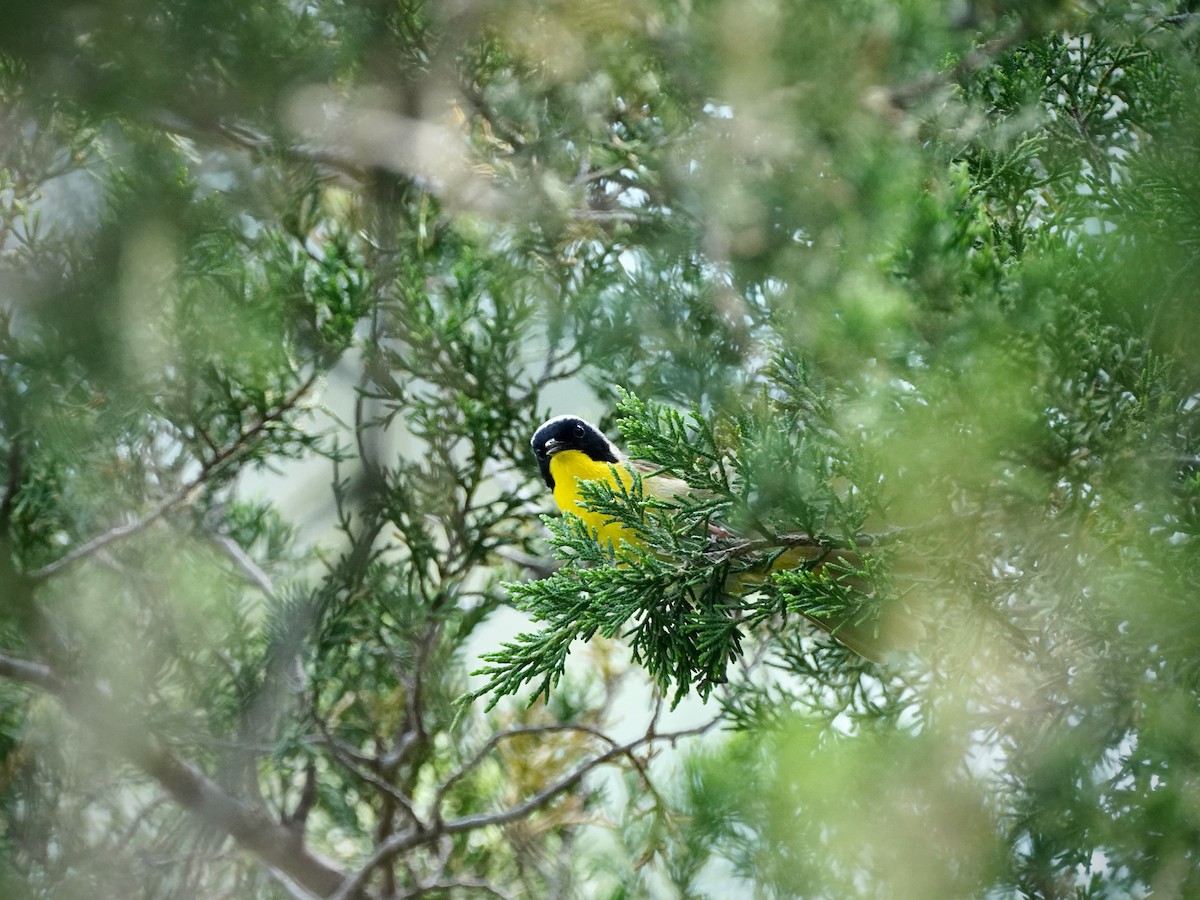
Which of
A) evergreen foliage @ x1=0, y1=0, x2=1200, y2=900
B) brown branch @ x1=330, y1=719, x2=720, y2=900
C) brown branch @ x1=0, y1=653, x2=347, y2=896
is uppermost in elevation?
evergreen foliage @ x1=0, y1=0, x2=1200, y2=900

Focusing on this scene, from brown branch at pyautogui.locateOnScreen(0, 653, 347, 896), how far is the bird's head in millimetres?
781

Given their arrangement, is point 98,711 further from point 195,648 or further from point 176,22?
point 176,22

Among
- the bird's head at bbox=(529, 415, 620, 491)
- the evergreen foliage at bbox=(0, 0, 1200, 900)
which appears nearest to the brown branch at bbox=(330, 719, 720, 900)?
the evergreen foliage at bbox=(0, 0, 1200, 900)

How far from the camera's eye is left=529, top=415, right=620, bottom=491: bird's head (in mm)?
1720

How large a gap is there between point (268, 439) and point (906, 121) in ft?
3.75

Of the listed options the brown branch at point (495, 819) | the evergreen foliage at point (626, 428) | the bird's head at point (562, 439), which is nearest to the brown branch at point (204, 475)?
the evergreen foliage at point (626, 428)

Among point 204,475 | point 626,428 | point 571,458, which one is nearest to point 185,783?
point 204,475

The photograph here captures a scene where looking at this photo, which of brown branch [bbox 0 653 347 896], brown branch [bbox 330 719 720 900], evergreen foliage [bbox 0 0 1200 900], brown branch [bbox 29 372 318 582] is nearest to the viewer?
evergreen foliage [bbox 0 0 1200 900]

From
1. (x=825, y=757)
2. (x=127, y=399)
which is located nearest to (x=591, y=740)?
(x=825, y=757)

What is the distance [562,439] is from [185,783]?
898 millimetres

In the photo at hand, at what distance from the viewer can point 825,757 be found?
1.60 metres

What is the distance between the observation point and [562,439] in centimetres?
173

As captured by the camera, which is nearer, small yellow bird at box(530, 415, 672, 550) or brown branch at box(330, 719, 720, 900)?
brown branch at box(330, 719, 720, 900)

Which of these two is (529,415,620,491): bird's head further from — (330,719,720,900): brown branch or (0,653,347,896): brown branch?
(0,653,347,896): brown branch
